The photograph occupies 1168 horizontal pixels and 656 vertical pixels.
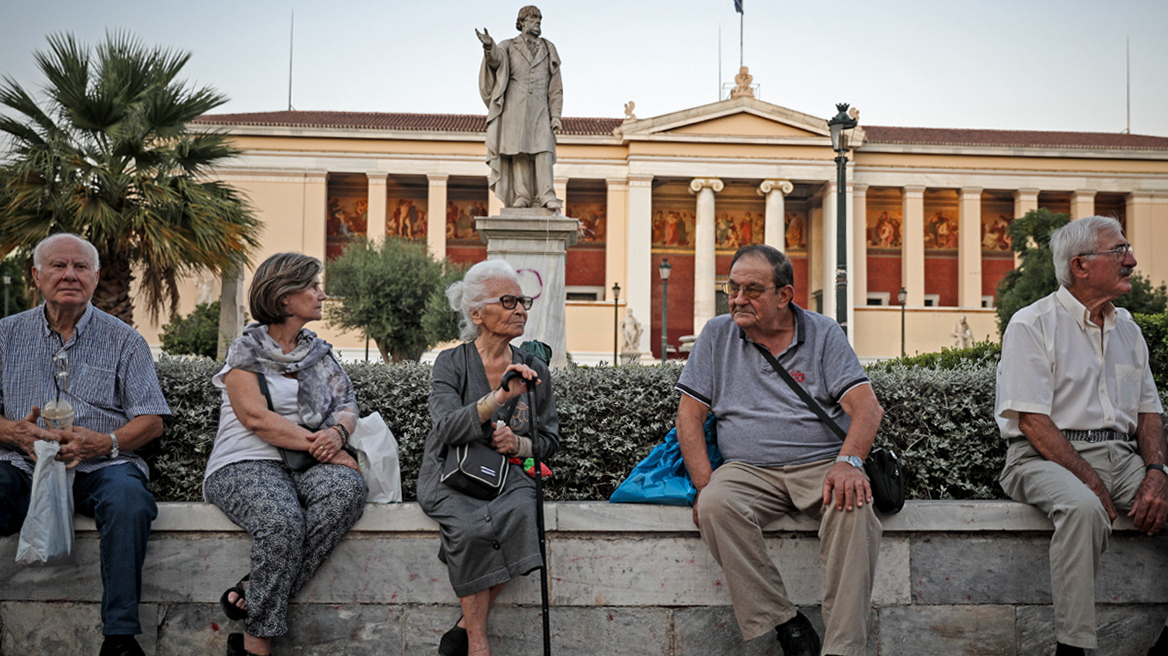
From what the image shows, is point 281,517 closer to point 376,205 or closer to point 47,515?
point 47,515

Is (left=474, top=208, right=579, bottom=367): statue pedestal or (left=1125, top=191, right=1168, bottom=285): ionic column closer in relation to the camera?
(left=474, top=208, right=579, bottom=367): statue pedestal

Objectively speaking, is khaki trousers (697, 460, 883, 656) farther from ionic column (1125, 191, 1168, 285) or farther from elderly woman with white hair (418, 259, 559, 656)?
ionic column (1125, 191, 1168, 285)

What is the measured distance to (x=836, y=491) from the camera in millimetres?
3123

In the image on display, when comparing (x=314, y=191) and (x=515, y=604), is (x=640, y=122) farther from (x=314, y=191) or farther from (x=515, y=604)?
(x=515, y=604)

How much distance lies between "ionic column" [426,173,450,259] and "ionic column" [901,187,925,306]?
20.0 metres

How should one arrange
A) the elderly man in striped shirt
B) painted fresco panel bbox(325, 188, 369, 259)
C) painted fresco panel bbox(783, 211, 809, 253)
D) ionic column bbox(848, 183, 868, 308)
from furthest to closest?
1. painted fresco panel bbox(783, 211, 809, 253)
2. painted fresco panel bbox(325, 188, 369, 259)
3. ionic column bbox(848, 183, 868, 308)
4. the elderly man in striped shirt

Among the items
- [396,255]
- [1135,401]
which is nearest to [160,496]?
[1135,401]

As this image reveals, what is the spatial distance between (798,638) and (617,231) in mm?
35352

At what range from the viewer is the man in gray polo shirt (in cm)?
312

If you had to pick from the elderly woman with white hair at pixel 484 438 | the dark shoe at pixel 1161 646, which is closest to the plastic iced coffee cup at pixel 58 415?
the elderly woman with white hair at pixel 484 438

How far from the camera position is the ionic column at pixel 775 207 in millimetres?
37456

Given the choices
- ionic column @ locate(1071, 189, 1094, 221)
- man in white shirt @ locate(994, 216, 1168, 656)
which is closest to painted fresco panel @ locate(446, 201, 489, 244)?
ionic column @ locate(1071, 189, 1094, 221)

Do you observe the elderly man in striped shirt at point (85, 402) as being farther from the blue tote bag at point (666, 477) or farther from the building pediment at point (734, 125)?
the building pediment at point (734, 125)

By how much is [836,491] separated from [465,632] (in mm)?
1441
